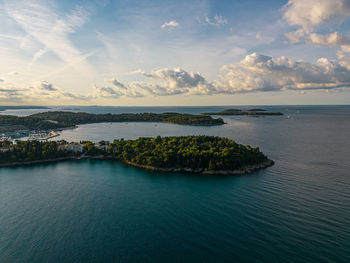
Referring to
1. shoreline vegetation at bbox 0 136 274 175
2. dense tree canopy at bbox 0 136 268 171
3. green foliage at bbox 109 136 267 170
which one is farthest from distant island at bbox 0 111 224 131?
green foliage at bbox 109 136 267 170

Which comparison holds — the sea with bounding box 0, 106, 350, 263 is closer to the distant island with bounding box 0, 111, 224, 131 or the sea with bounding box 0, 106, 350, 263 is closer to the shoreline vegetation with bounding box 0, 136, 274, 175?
the shoreline vegetation with bounding box 0, 136, 274, 175

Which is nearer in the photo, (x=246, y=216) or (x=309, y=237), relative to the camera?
(x=309, y=237)

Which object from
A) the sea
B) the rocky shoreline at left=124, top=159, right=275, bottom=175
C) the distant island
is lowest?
the sea

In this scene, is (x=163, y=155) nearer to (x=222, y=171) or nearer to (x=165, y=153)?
(x=165, y=153)

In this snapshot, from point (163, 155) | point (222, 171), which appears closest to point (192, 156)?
point (163, 155)

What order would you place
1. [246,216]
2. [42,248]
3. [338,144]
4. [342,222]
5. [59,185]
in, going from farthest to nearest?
[338,144] < [59,185] < [246,216] < [342,222] < [42,248]

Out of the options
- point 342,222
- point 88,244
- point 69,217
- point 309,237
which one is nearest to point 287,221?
point 309,237

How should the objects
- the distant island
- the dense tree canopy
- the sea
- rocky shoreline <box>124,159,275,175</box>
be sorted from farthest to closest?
the distant island
the dense tree canopy
rocky shoreline <box>124,159,275,175</box>
the sea

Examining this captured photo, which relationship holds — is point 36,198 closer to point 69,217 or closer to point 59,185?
point 59,185
